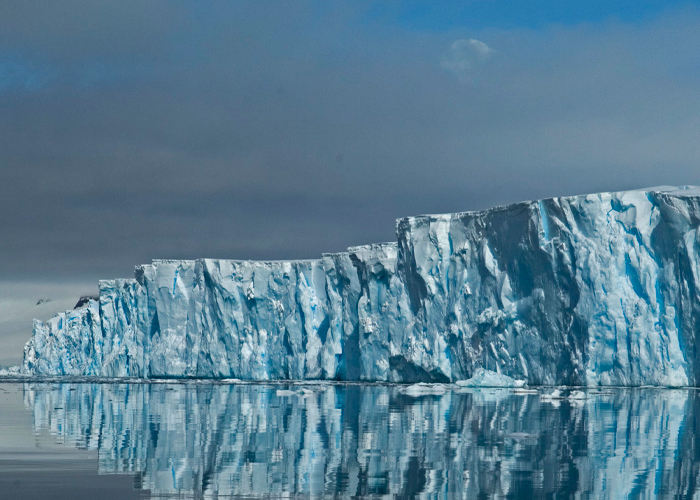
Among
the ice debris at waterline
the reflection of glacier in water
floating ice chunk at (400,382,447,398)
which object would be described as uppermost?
the ice debris at waterline

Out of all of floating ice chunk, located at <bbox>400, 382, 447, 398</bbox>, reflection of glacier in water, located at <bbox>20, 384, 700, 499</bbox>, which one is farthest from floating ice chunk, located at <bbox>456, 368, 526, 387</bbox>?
reflection of glacier in water, located at <bbox>20, 384, 700, 499</bbox>

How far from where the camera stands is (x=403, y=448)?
405 inches

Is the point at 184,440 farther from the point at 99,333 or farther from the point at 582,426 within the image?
the point at 99,333

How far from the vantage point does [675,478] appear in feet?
25.6

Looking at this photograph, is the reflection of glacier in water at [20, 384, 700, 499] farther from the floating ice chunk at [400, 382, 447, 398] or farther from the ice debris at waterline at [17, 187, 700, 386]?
the ice debris at waterline at [17, 187, 700, 386]

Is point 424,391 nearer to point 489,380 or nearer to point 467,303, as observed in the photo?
point 489,380

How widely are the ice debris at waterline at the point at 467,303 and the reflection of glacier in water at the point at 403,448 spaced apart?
6.99 metres

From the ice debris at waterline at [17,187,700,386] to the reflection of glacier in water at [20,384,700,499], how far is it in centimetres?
699

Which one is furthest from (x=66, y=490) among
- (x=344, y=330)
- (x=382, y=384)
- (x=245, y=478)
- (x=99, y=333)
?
(x=99, y=333)

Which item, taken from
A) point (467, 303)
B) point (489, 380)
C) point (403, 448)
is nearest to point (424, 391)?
point (489, 380)

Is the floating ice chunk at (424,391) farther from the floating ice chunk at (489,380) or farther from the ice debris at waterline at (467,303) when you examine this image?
the ice debris at waterline at (467,303)

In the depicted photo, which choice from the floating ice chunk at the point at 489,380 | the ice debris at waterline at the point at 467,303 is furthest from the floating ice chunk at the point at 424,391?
the ice debris at waterline at the point at 467,303

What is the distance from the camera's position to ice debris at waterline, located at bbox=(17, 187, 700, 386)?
82.2 ft

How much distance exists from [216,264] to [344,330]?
8574 millimetres
